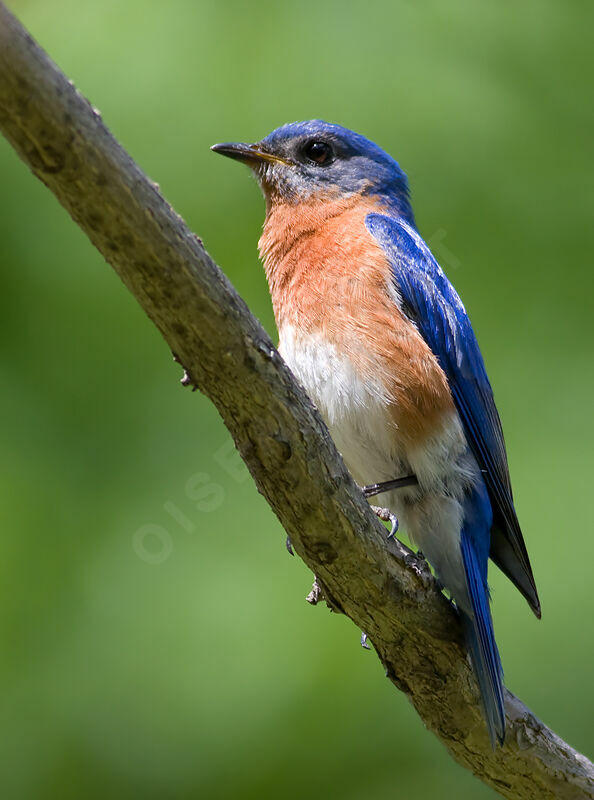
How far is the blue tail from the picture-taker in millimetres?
3045

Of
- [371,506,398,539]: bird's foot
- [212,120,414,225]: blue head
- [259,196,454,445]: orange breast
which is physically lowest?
[371,506,398,539]: bird's foot

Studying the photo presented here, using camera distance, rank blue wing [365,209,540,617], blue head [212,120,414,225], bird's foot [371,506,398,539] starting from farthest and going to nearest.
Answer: blue head [212,120,414,225] < blue wing [365,209,540,617] < bird's foot [371,506,398,539]

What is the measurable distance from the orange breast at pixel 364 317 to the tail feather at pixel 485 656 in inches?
23.7

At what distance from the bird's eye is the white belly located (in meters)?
1.15

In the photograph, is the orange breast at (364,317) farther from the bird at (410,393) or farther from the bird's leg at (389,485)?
the bird's leg at (389,485)

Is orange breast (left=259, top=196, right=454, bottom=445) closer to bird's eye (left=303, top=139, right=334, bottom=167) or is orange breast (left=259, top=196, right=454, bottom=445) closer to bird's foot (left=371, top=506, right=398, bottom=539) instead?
bird's foot (left=371, top=506, right=398, bottom=539)

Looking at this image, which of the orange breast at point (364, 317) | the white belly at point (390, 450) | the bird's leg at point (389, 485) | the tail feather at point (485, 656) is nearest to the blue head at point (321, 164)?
the orange breast at point (364, 317)

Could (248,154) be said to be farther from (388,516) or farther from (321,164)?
(388,516)

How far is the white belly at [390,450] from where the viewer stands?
11.0 feet

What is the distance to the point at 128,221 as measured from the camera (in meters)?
2.11

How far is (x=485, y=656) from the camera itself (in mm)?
3080

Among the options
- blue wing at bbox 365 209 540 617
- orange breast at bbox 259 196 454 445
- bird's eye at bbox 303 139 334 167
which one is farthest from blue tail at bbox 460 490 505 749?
bird's eye at bbox 303 139 334 167

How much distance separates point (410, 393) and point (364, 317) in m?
0.32

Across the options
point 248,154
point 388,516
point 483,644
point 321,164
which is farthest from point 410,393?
point 248,154
